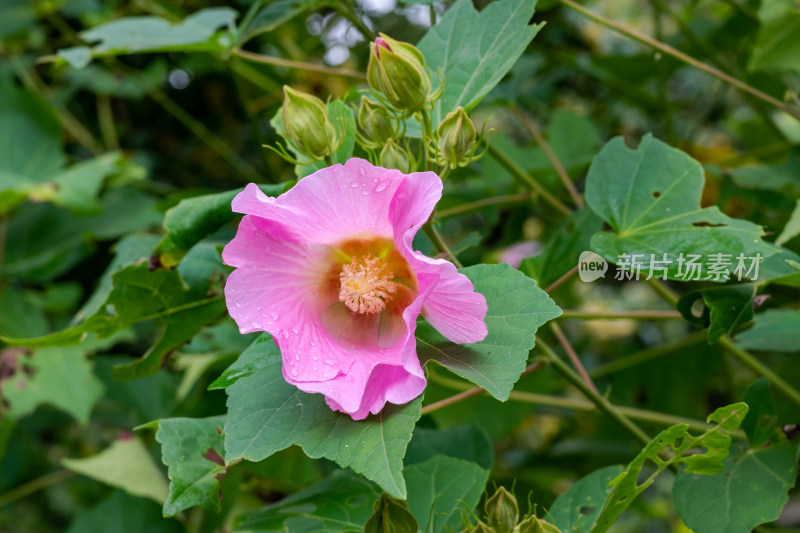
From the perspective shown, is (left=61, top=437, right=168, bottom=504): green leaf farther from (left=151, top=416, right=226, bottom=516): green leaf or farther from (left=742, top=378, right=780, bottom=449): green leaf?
(left=742, top=378, right=780, bottom=449): green leaf

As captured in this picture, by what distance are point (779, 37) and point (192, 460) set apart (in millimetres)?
1207

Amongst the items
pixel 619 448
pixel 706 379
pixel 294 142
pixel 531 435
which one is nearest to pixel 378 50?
pixel 294 142

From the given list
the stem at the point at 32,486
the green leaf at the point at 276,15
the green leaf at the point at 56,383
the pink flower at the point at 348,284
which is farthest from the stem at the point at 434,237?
the stem at the point at 32,486

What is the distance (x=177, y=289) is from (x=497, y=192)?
735 millimetres

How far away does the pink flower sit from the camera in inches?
28.7

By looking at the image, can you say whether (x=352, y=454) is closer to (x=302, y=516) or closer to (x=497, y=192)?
A: (x=302, y=516)

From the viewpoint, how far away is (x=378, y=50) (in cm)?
82

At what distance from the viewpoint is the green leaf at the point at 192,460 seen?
2.56 feet

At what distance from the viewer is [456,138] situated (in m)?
0.82

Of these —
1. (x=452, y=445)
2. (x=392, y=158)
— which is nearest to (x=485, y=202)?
(x=452, y=445)

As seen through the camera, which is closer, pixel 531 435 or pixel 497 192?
pixel 497 192

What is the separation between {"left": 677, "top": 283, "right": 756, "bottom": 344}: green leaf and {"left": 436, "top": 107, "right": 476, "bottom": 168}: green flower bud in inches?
13.5

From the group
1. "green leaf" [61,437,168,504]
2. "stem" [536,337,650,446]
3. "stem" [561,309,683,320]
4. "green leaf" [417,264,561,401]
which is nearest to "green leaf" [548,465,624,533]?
"stem" [536,337,650,446]

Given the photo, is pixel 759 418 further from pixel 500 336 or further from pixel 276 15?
pixel 276 15
